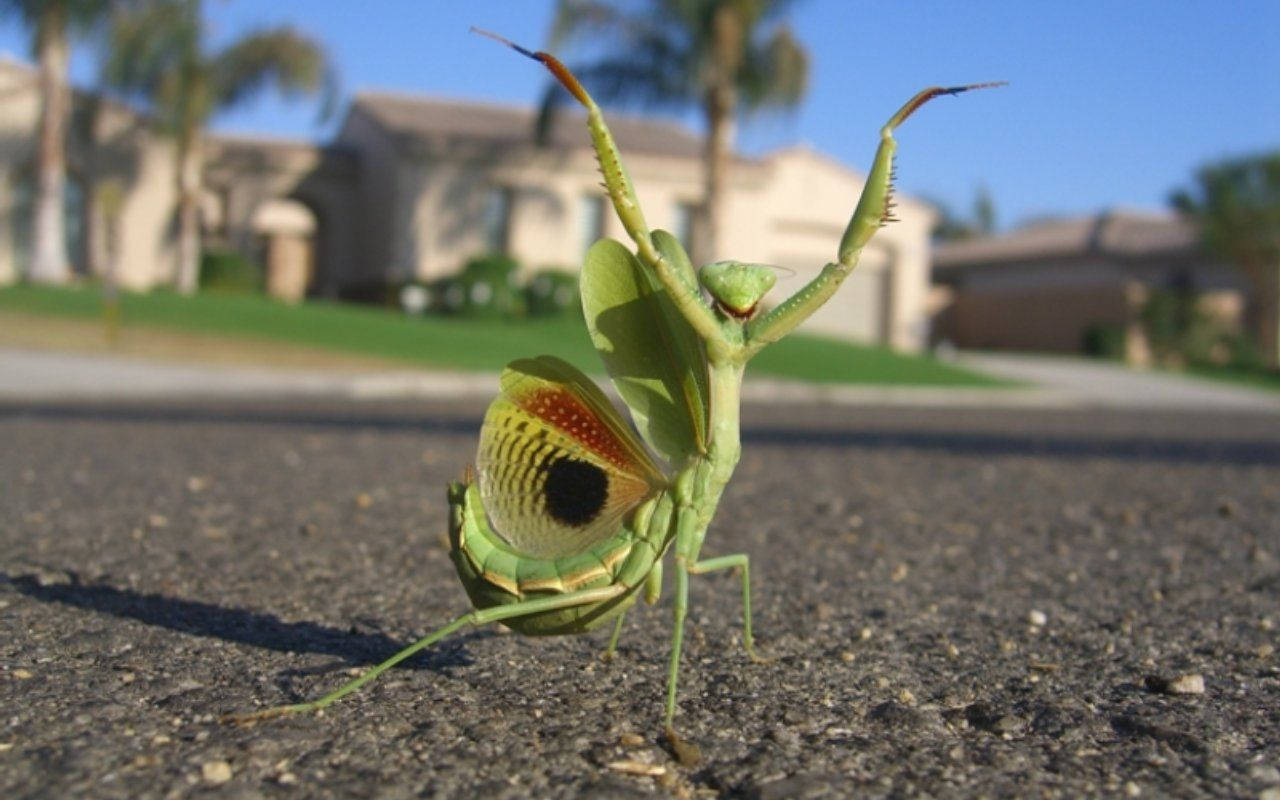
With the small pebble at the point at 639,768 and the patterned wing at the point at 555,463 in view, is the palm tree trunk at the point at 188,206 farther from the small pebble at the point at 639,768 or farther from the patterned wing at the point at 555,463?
the small pebble at the point at 639,768

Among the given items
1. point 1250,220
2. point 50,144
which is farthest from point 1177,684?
point 1250,220

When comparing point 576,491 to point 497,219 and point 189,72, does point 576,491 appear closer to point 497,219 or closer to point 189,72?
point 189,72

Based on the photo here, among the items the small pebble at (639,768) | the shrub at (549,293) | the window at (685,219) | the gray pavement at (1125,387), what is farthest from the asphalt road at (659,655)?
the window at (685,219)

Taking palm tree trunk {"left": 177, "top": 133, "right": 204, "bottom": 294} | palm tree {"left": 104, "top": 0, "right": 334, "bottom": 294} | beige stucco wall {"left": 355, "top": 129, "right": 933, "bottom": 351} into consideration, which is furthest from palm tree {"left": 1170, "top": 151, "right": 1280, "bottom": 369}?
palm tree trunk {"left": 177, "top": 133, "right": 204, "bottom": 294}

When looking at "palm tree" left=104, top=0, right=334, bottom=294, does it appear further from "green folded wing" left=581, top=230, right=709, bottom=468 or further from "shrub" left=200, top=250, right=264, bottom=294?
"green folded wing" left=581, top=230, right=709, bottom=468

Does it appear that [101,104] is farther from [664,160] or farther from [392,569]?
[392,569]

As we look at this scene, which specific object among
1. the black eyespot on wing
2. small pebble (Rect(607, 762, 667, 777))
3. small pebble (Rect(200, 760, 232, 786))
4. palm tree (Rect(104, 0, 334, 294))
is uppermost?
palm tree (Rect(104, 0, 334, 294))
